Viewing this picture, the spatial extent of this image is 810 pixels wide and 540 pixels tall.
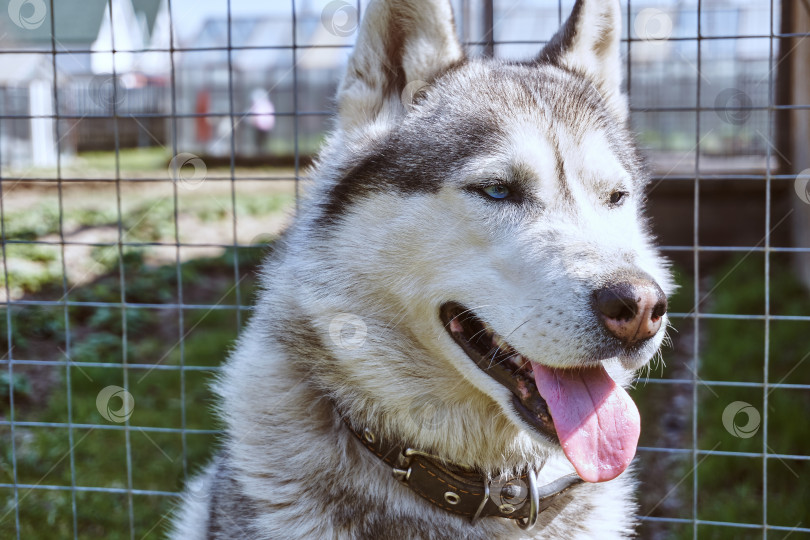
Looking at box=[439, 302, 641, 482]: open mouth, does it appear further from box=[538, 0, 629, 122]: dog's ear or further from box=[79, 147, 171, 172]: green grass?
box=[79, 147, 171, 172]: green grass

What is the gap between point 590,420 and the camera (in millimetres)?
1877

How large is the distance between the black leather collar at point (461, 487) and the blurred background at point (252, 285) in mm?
485

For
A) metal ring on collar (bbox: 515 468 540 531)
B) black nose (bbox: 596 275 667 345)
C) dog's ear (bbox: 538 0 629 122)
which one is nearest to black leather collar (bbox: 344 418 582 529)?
metal ring on collar (bbox: 515 468 540 531)

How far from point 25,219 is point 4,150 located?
542 centimetres

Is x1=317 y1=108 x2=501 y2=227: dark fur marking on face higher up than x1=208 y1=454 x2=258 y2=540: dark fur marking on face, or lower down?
higher up

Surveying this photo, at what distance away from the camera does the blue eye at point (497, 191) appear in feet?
6.63

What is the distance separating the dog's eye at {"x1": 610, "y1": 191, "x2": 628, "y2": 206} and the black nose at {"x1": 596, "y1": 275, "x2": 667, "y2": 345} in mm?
489

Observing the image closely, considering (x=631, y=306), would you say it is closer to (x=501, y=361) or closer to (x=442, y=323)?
(x=501, y=361)

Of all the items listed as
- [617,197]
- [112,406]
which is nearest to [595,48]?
[617,197]

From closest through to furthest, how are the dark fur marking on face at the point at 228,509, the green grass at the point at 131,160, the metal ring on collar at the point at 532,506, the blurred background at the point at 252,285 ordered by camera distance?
the metal ring on collar at the point at 532,506
the dark fur marking on face at the point at 228,509
the blurred background at the point at 252,285
the green grass at the point at 131,160

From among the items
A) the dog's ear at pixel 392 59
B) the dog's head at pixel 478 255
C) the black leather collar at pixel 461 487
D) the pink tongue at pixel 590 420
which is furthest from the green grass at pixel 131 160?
the pink tongue at pixel 590 420

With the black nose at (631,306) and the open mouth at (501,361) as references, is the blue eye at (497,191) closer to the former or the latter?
the open mouth at (501,361)

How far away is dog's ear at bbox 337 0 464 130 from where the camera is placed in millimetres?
2216

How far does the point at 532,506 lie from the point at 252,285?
1.62 meters
